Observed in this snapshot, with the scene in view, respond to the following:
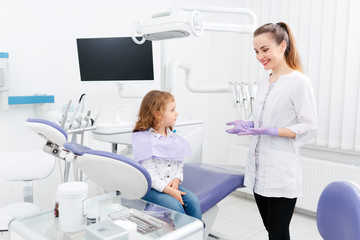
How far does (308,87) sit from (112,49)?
1436 millimetres

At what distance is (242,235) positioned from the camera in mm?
2416

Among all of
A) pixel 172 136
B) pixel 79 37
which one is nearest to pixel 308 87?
pixel 172 136

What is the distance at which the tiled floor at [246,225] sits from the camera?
7.86 feet

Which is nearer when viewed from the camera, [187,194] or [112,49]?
[187,194]

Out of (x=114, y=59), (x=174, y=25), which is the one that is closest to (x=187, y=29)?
(x=174, y=25)

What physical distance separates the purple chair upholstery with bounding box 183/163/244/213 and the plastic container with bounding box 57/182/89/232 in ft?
2.31

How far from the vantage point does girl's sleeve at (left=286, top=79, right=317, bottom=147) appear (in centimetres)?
137

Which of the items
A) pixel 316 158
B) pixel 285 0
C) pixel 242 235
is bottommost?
pixel 242 235

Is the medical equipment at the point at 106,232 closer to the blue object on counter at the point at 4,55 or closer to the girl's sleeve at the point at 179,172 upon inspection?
the girl's sleeve at the point at 179,172

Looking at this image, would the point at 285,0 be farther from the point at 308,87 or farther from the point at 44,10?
the point at 44,10

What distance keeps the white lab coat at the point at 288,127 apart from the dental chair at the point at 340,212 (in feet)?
1.52

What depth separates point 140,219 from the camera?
1.10 meters

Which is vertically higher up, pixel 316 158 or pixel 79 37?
pixel 79 37

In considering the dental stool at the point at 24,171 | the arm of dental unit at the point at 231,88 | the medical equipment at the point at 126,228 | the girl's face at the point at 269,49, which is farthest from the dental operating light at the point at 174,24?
the dental stool at the point at 24,171
